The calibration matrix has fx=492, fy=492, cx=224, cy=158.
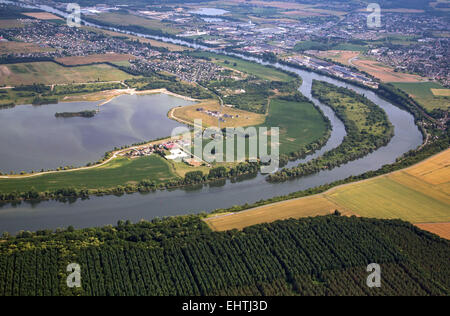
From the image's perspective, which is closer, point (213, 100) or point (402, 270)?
point (402, 270)

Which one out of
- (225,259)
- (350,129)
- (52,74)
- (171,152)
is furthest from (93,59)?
(225,259)

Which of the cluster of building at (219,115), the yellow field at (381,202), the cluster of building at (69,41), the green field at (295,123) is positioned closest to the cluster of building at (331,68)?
the green field at (295,123)

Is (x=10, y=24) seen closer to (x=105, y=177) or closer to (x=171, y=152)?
(x=171, y=152)

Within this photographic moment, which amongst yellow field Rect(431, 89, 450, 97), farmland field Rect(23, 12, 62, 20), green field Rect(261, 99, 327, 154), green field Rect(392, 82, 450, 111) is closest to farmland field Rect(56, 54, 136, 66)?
farmland field Rect(23, 12, 62, 20)

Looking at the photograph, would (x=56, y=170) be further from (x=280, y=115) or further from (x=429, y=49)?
(x=429, y=49)

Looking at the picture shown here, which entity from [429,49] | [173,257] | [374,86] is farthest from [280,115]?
[429,49]

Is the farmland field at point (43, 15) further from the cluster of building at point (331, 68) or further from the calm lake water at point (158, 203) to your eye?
the calm lake water at point (158, 203)
